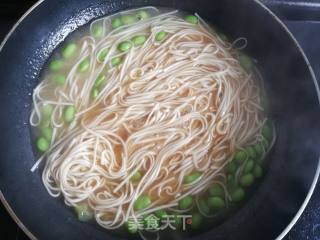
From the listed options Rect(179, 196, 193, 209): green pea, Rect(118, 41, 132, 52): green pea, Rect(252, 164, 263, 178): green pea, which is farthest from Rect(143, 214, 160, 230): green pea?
Rect(118, 41, 132, 52): green pea

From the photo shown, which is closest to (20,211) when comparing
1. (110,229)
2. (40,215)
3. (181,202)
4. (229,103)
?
(40,215)

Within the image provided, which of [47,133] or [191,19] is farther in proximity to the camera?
[191,19]

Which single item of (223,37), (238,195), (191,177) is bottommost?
(238,195)

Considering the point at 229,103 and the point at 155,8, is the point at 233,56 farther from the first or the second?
the point at 155,8

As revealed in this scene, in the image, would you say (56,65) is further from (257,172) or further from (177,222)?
(257,172)

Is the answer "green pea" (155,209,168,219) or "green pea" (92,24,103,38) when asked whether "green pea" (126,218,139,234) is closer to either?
"green pea" (155,209,168,219)

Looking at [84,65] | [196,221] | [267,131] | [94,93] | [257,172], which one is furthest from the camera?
[84,65]

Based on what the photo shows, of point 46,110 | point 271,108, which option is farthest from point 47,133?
point 271,108
